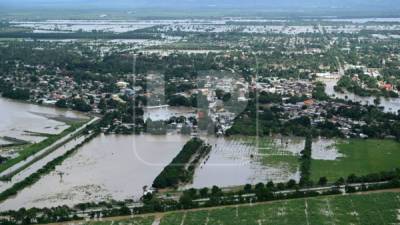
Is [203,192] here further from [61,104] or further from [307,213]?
[61,104]

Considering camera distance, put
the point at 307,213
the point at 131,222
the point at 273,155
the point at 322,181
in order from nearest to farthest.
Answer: the point at 131,222, the point at 307,213, the point at 322,181, the point at 273,155

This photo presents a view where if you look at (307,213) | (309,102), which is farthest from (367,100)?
(307,213)

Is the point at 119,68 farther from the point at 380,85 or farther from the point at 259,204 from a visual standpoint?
the point at 259,204

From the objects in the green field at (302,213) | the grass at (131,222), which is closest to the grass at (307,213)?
the green field at (302,213)

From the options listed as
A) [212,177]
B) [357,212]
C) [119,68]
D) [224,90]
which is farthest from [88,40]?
[357,212]

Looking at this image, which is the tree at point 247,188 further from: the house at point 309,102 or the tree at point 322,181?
the house at point 309,102

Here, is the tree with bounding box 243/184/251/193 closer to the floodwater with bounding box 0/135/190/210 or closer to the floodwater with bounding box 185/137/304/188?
the floodwater with bounding box 185/137/304/188
